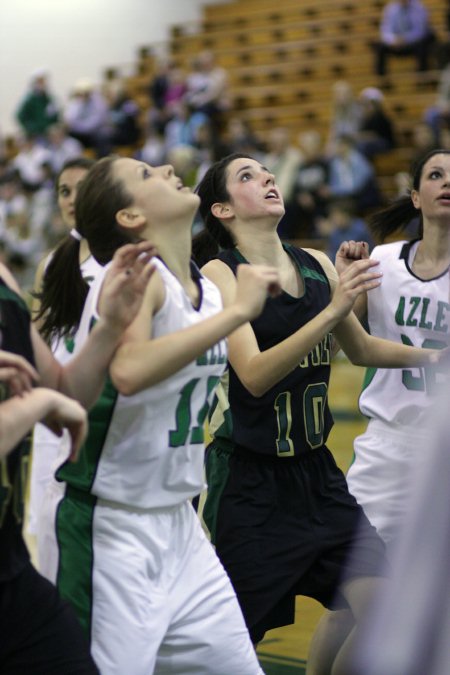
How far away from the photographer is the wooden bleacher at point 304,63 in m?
15.5

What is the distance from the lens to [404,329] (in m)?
4.42

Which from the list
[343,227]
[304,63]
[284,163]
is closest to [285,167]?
[284,163]

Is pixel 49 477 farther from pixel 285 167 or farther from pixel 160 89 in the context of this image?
pixel 160 89

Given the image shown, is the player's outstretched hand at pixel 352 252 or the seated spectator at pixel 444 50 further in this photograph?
the seated spectator at pixel 444 50

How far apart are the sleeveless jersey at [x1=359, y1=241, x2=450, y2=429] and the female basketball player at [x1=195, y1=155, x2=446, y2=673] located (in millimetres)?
401

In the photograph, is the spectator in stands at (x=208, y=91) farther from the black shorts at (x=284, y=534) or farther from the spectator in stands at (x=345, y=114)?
the black shorts at (x=284, y=534)

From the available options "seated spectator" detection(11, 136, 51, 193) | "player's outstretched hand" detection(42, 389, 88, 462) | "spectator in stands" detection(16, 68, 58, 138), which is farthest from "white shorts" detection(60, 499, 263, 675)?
"spectator in stands" detection(16, 68, 58, 138)

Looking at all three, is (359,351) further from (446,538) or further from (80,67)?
(80,67)

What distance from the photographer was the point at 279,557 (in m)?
3.72

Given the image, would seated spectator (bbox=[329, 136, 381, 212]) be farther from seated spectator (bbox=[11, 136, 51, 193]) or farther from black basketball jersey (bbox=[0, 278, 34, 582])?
black basketball jersey (bbox=[0, 278, 34, 582])

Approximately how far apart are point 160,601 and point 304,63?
1540 cm

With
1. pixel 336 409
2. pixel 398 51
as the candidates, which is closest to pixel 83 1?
pixel 398 51

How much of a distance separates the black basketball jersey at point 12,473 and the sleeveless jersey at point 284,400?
1154 millimetres

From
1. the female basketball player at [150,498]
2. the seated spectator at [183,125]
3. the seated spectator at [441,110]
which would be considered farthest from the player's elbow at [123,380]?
the seated spectator at [183,125]
